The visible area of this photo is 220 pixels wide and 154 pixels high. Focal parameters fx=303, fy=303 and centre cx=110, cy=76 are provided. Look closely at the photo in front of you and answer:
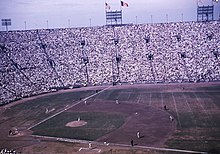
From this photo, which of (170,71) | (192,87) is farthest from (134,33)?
(192,87)

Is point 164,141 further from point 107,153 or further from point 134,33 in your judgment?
point 134,33

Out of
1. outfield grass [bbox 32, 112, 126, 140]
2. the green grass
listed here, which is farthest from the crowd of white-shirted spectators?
outfield grass [bbox 32, 112, 126, 140]

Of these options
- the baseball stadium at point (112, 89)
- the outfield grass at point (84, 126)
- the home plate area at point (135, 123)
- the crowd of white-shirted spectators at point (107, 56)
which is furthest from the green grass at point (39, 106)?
the crowd of white-shirted spectators at point (107, 56)

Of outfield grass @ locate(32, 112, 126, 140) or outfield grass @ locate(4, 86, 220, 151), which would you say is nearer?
outfield grass @ locate(4, 86, 220, 151)

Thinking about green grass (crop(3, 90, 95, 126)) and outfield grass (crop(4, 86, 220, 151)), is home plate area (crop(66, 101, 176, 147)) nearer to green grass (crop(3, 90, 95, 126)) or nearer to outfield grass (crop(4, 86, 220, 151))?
outfield grass (crop(4, 86, 220, 151))

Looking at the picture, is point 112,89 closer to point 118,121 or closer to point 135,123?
point 118,121

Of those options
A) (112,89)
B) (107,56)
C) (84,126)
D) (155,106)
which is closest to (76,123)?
(84,126)
